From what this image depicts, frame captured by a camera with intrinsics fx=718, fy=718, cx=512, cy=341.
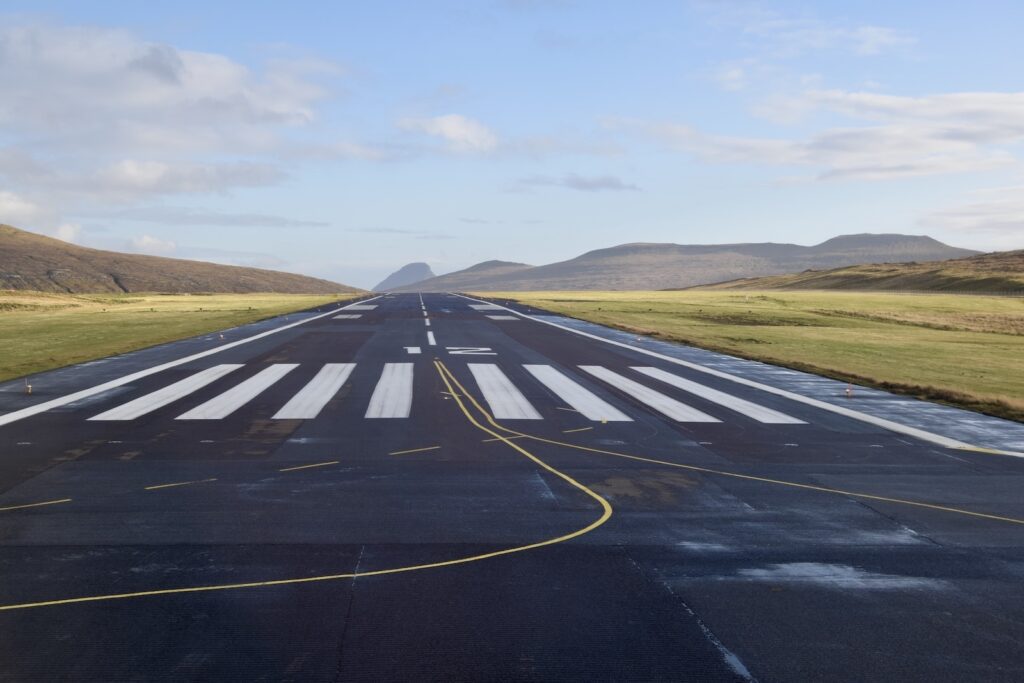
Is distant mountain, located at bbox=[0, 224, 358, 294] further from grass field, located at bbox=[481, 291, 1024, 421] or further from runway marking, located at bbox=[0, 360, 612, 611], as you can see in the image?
runway marking, located at bbox=[0, 360, 612, 611]

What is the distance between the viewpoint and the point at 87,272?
161m

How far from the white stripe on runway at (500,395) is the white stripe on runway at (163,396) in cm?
661

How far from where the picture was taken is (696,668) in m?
4.85

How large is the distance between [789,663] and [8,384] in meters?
18.3

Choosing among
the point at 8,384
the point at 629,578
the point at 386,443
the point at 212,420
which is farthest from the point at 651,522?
the point at 8,384

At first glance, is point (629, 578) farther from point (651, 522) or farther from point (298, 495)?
point (298, 495)

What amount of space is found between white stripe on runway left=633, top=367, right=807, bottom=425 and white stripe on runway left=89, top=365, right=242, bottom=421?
11.5 metres

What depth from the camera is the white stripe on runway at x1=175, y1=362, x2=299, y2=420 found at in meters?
13.6

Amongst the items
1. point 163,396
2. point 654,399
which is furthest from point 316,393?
point 654,399

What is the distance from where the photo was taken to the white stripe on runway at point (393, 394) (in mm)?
13984

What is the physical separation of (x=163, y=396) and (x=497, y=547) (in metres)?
11.3

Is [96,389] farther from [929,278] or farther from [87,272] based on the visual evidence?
[87,272]

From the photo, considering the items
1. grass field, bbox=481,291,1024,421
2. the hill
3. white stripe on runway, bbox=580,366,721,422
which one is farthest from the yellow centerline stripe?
the hill

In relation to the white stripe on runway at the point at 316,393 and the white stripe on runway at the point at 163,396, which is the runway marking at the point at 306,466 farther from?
the white stripe on runway at the point at 163,396
